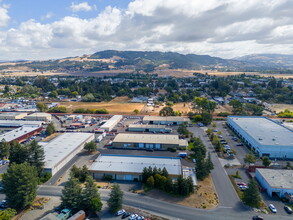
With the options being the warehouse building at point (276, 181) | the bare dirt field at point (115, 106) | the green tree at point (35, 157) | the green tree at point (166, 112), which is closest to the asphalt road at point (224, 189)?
the warehouse building at point (276, 181)

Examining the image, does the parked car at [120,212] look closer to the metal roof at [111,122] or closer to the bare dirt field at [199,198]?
the bare dirt field at [199,198]

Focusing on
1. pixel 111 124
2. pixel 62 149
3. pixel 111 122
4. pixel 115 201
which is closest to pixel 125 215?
pixel 115 201

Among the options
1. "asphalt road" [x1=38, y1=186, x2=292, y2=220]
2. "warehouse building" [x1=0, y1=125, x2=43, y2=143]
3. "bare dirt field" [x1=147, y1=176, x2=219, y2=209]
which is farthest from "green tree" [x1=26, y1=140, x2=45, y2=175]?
"bare dirt field" [x1=147, y1=176, x2=219, y2=209]

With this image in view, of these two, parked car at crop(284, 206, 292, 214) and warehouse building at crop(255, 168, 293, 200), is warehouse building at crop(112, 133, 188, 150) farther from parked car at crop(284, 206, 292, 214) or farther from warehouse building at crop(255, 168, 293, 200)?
parked car at crop(284, 206, 292, 214)

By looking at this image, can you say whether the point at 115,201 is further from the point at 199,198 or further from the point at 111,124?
the point at 111,124

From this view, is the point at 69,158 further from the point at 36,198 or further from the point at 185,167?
the point at 185,167

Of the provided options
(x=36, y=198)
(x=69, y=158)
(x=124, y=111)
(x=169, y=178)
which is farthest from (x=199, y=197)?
(x=124, y=111)
